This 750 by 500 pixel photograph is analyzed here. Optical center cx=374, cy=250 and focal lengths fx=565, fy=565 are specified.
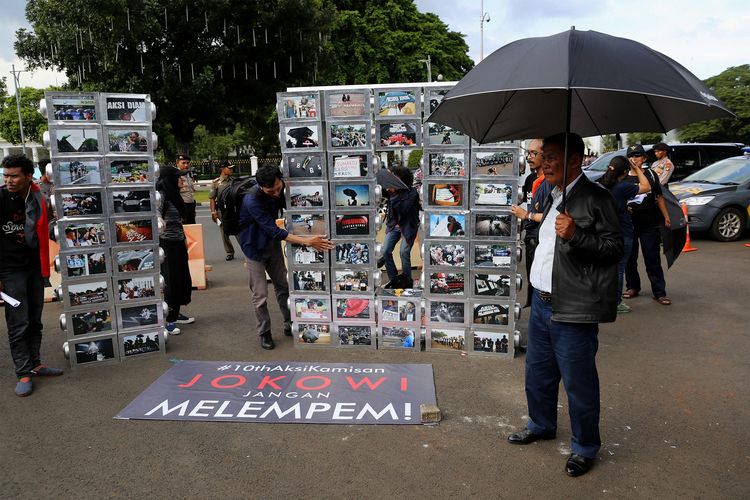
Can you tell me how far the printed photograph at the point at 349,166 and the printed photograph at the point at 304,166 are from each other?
0.52ft

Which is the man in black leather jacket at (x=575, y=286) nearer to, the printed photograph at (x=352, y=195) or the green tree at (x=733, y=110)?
the printed photograph at (x=352, y=195)

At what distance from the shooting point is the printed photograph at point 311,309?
5812 mm

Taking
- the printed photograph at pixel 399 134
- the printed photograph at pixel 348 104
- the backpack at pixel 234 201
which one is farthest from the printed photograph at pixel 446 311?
the backpack at pixel 234 201

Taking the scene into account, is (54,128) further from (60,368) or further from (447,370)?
A: (447,370)

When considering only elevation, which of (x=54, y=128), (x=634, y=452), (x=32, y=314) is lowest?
(x=634, y=452)

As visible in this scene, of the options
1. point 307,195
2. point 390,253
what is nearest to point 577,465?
point 307,195

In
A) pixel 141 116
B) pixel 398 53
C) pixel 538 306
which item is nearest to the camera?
pixel 538 306

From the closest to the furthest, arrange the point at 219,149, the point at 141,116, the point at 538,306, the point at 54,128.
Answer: the point at 538,306 → the point at 54,128 → the point at 141,116 → the point at 219,149

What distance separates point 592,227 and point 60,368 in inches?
196

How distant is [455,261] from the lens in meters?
5.47

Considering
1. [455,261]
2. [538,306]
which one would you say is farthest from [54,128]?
[538,306]

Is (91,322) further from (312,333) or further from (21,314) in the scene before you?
(312,333)

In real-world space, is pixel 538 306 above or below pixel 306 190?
below

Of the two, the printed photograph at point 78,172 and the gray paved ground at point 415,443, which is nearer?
the gray paved ground at point 415,443
